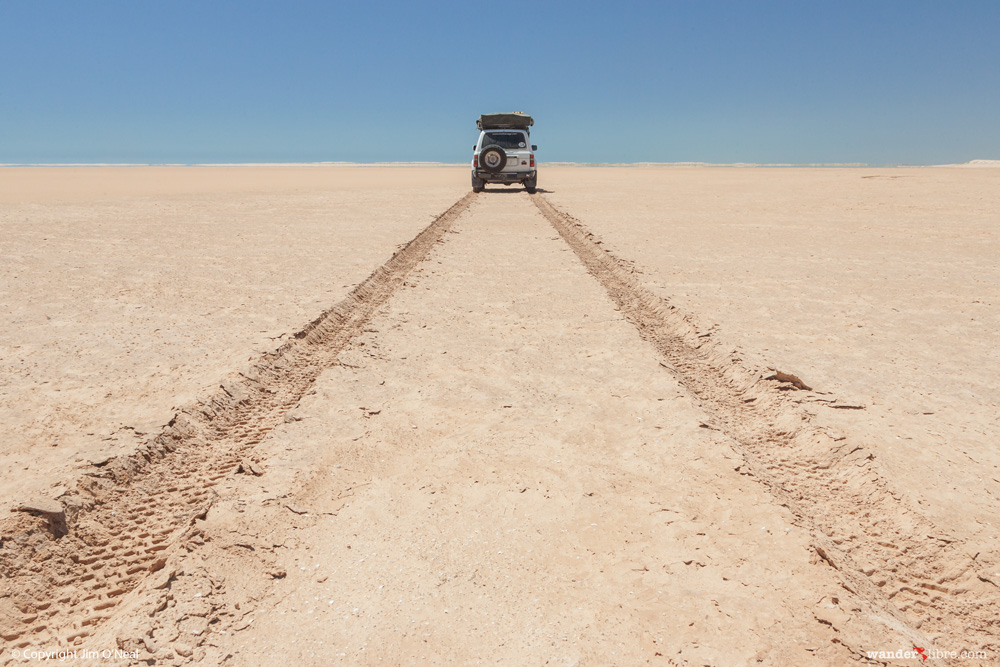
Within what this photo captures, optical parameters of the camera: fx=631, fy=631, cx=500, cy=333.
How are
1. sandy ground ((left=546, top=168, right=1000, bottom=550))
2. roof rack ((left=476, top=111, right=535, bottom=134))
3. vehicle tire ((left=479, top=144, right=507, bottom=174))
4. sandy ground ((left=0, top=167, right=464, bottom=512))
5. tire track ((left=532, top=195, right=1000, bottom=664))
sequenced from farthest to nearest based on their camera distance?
roof rack ((left=476, top=111, right=535, bottom=134)) → vehicle tire ((left=479, top=144, right=507, bottom=174)) → sandy ground ((left=0, top=167, right=464, bottom=512)) → sandy ground ((left=546, top=168, right=1000, bottom=550)) → tire track ((left=532, top=195, right=1000, bottom=664))

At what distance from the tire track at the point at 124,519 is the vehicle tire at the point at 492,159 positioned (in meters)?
18.6

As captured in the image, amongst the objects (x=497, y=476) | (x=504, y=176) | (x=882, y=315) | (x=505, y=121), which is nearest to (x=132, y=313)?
(x=497, y=476)

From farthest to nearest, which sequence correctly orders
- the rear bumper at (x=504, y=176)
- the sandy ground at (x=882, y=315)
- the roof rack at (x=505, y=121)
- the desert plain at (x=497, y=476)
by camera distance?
the roof rack at (x=505, y=121), the rear bumper at (x=504, y=176), the sandy ground at (x=882, y=315), the desert plain at (x=497, y=476)

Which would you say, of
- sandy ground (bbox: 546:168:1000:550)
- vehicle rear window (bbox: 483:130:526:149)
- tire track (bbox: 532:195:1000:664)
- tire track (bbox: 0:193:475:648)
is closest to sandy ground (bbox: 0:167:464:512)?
tire track (bbox: 0:193:475:648)

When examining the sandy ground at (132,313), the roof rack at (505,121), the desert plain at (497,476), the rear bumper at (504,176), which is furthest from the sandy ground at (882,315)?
the roof rack at (505,121)

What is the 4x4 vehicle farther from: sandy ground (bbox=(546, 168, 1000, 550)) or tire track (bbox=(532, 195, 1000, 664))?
tire track (bbox=(532, 195, 1000, 664))

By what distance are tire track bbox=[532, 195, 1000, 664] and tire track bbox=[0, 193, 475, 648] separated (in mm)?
2688

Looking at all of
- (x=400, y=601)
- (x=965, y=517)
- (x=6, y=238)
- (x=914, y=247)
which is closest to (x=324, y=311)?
(x=400, y=601)

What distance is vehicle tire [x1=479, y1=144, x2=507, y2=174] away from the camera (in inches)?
859

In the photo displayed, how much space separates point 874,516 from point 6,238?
1382 cm

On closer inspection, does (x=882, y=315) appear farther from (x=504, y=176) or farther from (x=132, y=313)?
(x=504, y=176)

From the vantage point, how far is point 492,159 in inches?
866

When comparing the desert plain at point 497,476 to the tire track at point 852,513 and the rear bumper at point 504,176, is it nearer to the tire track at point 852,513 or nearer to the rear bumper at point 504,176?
the tire track at point 852,513

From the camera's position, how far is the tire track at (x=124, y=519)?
2.24 m
